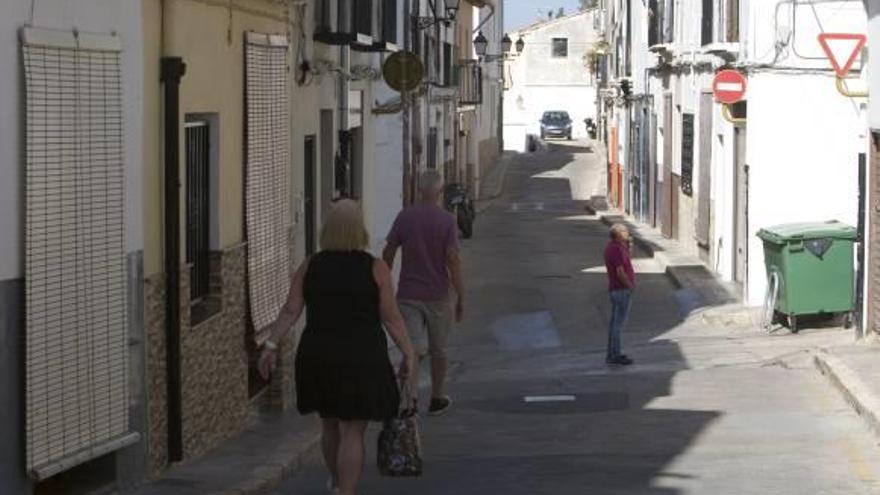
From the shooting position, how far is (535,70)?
96125 millimetres

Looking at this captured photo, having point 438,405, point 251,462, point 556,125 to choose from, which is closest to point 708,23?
point 438,405

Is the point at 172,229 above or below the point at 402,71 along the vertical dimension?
below

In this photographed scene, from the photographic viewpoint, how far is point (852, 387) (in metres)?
14.1

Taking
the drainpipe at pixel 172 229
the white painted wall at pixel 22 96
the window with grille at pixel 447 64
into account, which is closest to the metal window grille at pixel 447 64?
the window with grille at pixel 447 64

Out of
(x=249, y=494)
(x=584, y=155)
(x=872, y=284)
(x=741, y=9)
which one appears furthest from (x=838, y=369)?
(x=584, y=155)

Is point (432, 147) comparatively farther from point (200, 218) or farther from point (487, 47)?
point (200, 218)

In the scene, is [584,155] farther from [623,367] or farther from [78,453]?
[78,453]

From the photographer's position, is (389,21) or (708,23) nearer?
(389,21)

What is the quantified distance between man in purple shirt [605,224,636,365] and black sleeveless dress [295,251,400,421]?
9.30 meters

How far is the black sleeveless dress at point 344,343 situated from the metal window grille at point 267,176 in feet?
11.5

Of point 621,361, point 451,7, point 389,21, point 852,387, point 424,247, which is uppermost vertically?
point 451,7

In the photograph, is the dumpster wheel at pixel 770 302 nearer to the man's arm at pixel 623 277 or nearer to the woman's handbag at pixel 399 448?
the man's arm at pixel 623 277

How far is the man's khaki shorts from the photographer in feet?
42.2

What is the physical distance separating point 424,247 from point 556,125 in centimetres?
7993
